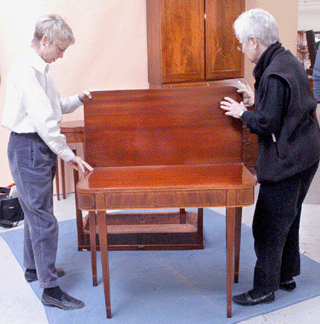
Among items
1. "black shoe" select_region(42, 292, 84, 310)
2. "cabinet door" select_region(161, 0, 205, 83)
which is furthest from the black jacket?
"cabinet door" select_region(161, 0, 205, 83)

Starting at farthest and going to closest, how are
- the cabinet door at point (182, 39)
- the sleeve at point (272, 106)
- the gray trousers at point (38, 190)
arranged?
1. the cabinet door at point (182, 39)
2. the gray trousers at point (38, 190)
3. the sleeve at point (272, 106)

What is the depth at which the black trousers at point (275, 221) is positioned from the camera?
2.15 metres

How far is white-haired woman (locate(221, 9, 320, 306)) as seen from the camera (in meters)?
1.99

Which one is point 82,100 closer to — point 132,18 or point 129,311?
point 129,311

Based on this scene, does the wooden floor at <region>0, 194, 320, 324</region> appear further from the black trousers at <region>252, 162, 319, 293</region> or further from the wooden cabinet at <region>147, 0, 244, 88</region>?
the wooden cabinet at <region>147, 0, 244, 88</region>

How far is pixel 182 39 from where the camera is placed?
14.2 feet

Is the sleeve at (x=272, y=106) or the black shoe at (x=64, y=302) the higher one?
the sleeve at (x=272, y=106)

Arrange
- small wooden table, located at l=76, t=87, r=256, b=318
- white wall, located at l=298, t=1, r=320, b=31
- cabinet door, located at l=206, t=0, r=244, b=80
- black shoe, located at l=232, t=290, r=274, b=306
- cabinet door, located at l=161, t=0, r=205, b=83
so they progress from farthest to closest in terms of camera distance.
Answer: white wall, located at l=298, t=1, r=320, b=31 → cabinet door, located at l=206, t=0, r=244, b=80 → cabinet door, located at l=161, t=0, r=205, b=83 → small wooden table, located at l=76, t=87, r=256, b=318 → black shoe, located at l=232, t=290, r=274, b=306

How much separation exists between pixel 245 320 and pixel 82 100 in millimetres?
1609

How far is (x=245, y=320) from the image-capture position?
218 centimetres

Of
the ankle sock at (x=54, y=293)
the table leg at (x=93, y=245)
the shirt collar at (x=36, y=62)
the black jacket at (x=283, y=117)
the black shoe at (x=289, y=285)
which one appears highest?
the shirt collar at (x=36, y=62)

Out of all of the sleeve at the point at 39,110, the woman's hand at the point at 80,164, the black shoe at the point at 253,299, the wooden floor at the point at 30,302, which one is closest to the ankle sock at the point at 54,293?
the wooden floor at the point at 30,302

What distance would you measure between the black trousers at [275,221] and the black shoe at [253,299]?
44 mm

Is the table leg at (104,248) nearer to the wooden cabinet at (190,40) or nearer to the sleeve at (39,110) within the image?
the sleeve at (39,110)
